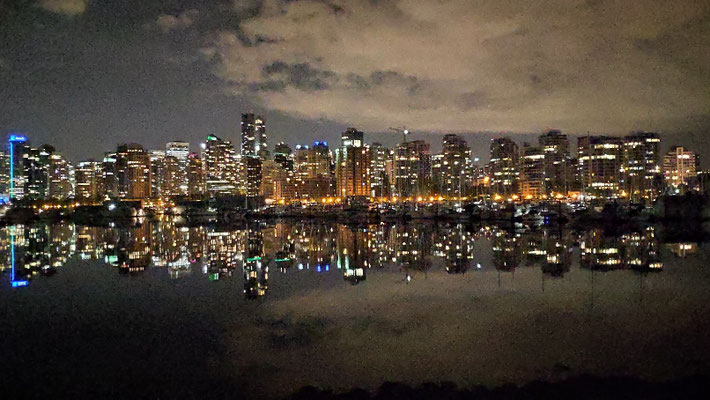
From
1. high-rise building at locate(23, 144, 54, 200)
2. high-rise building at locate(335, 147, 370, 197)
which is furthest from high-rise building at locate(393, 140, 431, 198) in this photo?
high-rise building at locate(23, 144, 54, 200)

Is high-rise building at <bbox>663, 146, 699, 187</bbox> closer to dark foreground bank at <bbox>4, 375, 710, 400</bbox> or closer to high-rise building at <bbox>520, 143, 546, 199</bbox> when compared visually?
high-rise building at <bbox>520, 143, 546, 199</bbox>

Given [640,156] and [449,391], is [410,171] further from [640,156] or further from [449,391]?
[449,391]

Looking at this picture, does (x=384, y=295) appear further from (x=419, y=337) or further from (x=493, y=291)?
(x=419, y=337)

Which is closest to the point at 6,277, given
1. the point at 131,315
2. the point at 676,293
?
the point at 131,315

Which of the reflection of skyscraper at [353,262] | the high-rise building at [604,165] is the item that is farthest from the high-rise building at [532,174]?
the reflection of skyscraper at [353,262]

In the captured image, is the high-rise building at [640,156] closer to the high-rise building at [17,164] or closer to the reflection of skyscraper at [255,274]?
the reflection of skyscraper at [255,274]

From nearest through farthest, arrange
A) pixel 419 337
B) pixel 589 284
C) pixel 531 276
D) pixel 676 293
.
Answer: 1. pixel 419 337
2. pixel 676 293
3. pixel 589 284
4. pixel 531 276

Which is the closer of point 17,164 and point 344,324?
point 344,324

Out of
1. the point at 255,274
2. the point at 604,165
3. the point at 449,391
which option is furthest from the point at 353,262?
the point at 604,165
